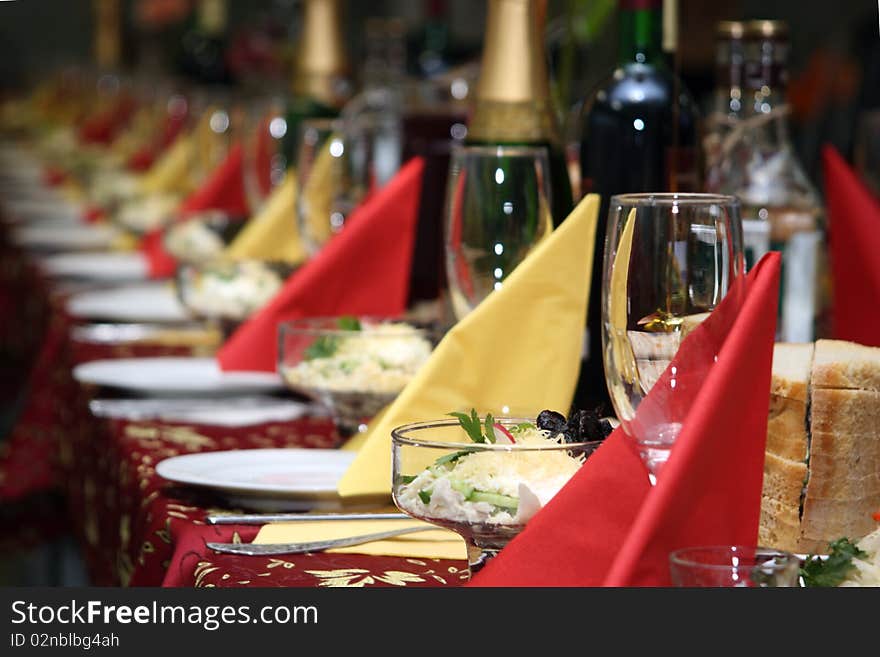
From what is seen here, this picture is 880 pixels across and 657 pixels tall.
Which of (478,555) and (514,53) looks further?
(514,53)

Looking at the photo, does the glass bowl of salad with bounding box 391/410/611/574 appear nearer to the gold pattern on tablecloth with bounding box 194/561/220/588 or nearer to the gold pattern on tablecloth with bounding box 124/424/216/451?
the gold pattern on tablecloth with bounding box 194/561/220/588

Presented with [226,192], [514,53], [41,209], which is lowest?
[41,209]

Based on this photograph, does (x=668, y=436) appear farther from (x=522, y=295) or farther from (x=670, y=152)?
(x=670, y=152)

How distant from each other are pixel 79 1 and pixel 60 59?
82cm

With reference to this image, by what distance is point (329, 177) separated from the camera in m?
1.85

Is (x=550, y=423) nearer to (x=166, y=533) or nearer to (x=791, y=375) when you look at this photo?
(x=791, y=375)

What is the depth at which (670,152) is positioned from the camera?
4.15 ft

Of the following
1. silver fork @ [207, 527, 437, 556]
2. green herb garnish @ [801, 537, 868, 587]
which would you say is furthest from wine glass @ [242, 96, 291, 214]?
green herb garnish @ [801, 537, 868, 587]

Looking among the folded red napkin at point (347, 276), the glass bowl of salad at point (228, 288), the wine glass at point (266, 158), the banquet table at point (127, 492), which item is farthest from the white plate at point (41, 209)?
the folded red napkin at point (347, 276)

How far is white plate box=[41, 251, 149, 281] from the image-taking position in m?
2.73

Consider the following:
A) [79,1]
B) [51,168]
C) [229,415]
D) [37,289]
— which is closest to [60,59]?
[79,1]

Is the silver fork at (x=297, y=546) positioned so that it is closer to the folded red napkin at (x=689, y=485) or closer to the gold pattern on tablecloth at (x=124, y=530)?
the folded red napkin at (x=689, y=485)

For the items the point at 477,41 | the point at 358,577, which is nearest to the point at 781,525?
the point at 358,577

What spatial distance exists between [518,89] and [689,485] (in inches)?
28.9
